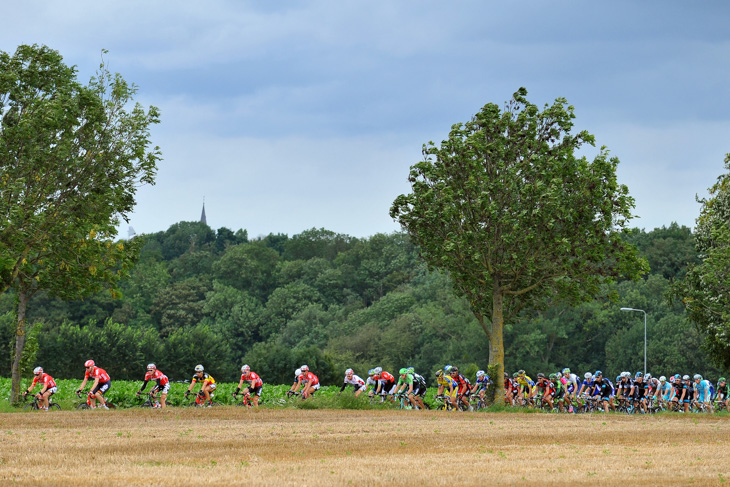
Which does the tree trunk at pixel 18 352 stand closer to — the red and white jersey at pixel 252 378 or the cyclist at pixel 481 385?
the red and white jersey at pixel 252 378

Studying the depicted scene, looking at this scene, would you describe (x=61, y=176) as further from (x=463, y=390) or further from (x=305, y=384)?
(x=463, y=390)

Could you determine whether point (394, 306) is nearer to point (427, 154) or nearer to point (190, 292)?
point (190, 292)

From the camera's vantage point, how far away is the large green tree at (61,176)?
29.2 m

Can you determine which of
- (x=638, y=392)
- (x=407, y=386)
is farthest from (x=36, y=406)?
(x=638, y=392)

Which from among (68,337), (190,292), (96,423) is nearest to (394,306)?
Answer: (190,292)

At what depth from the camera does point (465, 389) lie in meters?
37.8

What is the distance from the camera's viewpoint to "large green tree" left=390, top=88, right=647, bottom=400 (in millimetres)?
36500

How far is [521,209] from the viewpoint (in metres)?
36.8

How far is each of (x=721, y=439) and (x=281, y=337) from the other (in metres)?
82.3

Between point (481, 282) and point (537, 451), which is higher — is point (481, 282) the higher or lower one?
the higher one

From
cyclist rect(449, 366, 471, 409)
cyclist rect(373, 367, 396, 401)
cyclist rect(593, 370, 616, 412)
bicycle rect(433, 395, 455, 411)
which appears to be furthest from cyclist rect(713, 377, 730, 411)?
cyclist rect(373, 367, 396, 401)

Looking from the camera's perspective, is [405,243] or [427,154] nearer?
[427,154]

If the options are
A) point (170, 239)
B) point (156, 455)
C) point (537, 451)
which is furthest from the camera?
point (170, 239)

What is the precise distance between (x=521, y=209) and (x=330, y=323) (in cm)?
6813
